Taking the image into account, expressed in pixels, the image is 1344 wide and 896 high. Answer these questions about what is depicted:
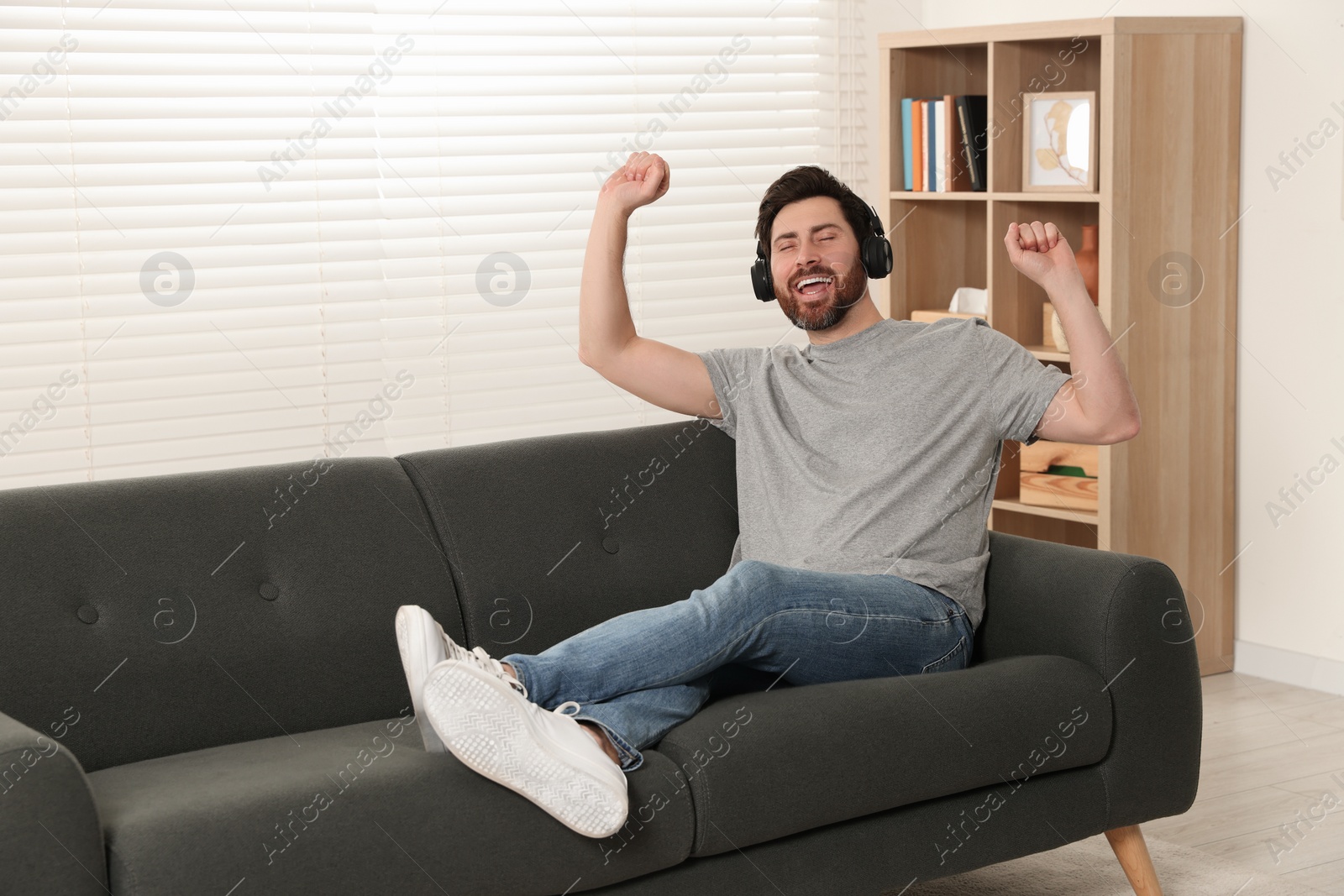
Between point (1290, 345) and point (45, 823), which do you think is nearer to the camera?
point (45, 823)

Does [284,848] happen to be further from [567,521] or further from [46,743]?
[567,521]

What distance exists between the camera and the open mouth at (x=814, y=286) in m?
2.60

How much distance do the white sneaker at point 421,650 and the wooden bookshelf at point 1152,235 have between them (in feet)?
6.61

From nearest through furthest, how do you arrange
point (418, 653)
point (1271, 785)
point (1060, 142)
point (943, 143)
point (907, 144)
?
point (418, 653), point (1271, 785), point (1060, 142), point (943, 143), point (907, 144)

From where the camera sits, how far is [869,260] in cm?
260

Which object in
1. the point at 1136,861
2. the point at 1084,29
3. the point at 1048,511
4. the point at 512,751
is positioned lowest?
the point at 1136,861

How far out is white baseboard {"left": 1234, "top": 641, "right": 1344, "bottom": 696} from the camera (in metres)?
3.48

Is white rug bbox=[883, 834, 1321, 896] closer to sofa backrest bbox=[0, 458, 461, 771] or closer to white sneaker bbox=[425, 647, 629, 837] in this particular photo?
white sneaker bbox=[425, 647, 629, 837]

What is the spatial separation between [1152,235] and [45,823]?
278 cm

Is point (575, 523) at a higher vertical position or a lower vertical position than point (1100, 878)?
higher

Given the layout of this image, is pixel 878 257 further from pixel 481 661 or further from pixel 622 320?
pixel 481 661

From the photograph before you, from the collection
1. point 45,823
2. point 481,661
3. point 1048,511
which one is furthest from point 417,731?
point 1048,511

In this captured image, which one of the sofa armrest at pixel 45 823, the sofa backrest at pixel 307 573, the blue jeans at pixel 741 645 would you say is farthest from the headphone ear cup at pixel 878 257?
the sofa armrest at pixel 45 823

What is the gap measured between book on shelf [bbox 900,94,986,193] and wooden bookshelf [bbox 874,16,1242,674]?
0.15ft
